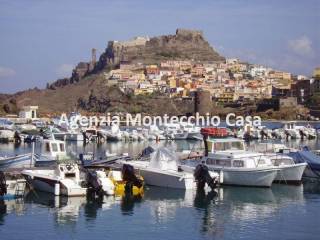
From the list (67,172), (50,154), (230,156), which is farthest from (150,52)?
(67,172)

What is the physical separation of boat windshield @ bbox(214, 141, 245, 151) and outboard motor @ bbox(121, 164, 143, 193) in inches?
156

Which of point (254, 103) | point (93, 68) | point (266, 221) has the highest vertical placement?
point (93, 68)

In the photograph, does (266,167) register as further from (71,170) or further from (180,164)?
(71,170)

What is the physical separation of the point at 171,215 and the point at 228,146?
256 inches

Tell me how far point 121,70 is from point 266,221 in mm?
120241

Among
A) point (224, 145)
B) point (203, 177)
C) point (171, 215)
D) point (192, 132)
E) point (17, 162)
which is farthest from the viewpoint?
point (192, 132)

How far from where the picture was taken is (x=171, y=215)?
55.9 ft

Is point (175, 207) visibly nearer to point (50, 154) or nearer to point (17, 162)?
point (50, 154)

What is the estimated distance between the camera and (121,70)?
13550 centimetres

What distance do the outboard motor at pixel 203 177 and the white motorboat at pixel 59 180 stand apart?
3.66m

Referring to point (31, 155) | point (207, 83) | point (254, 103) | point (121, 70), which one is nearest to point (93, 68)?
point (121, 70)

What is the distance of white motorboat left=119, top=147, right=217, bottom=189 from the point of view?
20266 millimetres

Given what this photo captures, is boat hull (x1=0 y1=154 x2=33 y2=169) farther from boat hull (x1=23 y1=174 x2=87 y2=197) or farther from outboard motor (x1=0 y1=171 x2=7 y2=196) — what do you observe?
outboard motor (x1=0 y1=171 x2=7 y2=196)

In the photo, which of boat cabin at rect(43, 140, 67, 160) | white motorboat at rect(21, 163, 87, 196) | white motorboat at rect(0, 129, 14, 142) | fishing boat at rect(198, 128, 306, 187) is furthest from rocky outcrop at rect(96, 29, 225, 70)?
white motorboat at rect(21, 163, 87, 196)
